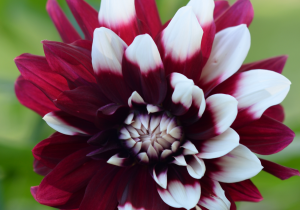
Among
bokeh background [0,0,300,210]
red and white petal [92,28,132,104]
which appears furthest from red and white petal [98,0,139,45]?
bokeh background [0,0,300,210]

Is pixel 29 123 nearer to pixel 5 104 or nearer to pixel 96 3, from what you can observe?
pixel 5 104

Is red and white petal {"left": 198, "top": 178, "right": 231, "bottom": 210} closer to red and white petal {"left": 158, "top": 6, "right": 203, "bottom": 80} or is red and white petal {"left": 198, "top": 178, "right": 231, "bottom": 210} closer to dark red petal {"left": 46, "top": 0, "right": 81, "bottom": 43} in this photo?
red and white petal {"left": 158, "top": 6, "right": 203, "bottom": 80}

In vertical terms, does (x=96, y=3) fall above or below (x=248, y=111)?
above

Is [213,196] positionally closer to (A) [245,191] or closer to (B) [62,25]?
(A) [245,191]

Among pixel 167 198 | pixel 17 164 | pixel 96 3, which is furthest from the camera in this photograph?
pixel 96 3

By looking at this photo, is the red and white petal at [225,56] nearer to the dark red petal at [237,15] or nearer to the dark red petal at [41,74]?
the dark red petal at [237,15]

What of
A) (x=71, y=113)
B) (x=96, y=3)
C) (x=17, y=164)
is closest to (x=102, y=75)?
(x=71, y=113)
